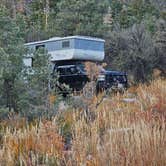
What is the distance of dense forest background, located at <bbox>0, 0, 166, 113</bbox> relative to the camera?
8938 millimetres

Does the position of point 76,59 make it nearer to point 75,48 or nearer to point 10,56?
point 75,48

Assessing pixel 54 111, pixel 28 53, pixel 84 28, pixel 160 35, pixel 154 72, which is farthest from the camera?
pixel 84 28

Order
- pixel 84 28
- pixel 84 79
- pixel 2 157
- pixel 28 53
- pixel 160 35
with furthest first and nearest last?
pixel 84 28 → pixel 160 35 → pixel 84 79 → pixel 28 53 → pixel 2 157

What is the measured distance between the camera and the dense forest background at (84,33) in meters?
8.94

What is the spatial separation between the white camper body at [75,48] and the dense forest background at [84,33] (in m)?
1.28

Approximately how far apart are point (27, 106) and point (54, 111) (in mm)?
527

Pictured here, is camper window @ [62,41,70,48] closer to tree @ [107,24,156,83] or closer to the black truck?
the black truck

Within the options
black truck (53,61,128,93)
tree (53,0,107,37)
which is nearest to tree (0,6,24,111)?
black truck (53,61,128,93)

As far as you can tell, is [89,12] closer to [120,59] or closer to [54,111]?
[120,59]

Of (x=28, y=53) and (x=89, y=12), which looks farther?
(x=89, y=12)

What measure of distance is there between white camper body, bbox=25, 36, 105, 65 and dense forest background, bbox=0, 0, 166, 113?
1.28 meters

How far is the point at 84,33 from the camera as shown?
23.2m

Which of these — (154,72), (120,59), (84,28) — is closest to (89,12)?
(84,28)

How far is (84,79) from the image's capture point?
15.3 meters
